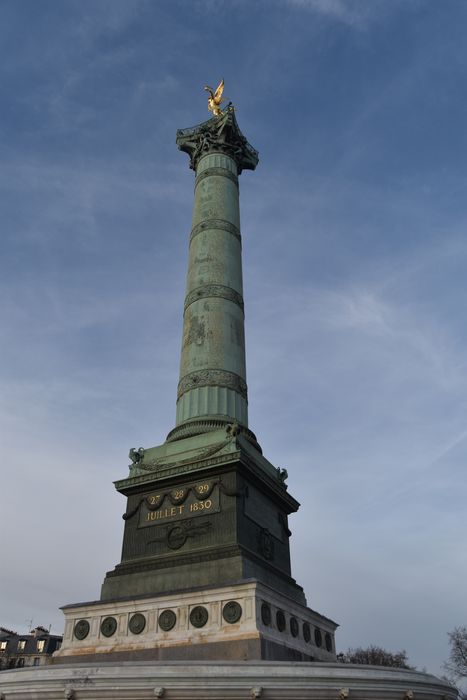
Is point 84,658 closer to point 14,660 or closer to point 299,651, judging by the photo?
point 299,651

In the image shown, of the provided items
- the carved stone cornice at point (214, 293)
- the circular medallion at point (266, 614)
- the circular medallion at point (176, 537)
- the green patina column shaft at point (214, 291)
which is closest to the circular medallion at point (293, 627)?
the circular medallion at point (266, 614)

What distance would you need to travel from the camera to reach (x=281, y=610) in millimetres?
18625

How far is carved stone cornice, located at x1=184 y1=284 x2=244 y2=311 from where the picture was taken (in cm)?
2684

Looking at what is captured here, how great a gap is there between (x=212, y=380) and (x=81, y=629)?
32.7ft

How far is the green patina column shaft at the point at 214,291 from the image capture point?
24375mm

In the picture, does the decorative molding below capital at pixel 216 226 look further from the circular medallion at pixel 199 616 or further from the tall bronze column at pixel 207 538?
the circular medallion at pixel 199 616

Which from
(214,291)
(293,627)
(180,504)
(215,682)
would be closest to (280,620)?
(293,627)

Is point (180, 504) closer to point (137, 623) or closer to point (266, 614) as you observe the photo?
point (137, 623)

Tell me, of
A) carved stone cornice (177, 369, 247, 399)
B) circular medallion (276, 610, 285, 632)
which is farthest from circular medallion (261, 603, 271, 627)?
carved stone cornice (177, 369, 247, 399)

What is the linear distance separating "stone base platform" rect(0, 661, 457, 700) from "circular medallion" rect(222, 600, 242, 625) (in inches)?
152

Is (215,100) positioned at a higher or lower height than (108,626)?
higher

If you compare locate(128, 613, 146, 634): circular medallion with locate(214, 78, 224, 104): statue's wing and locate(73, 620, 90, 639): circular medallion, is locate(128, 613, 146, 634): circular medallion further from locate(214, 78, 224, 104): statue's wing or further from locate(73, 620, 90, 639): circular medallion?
locate(214, 78, 224, 104): statue's wing

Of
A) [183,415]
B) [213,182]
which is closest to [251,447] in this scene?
[183,415]

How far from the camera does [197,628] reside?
1769cm
